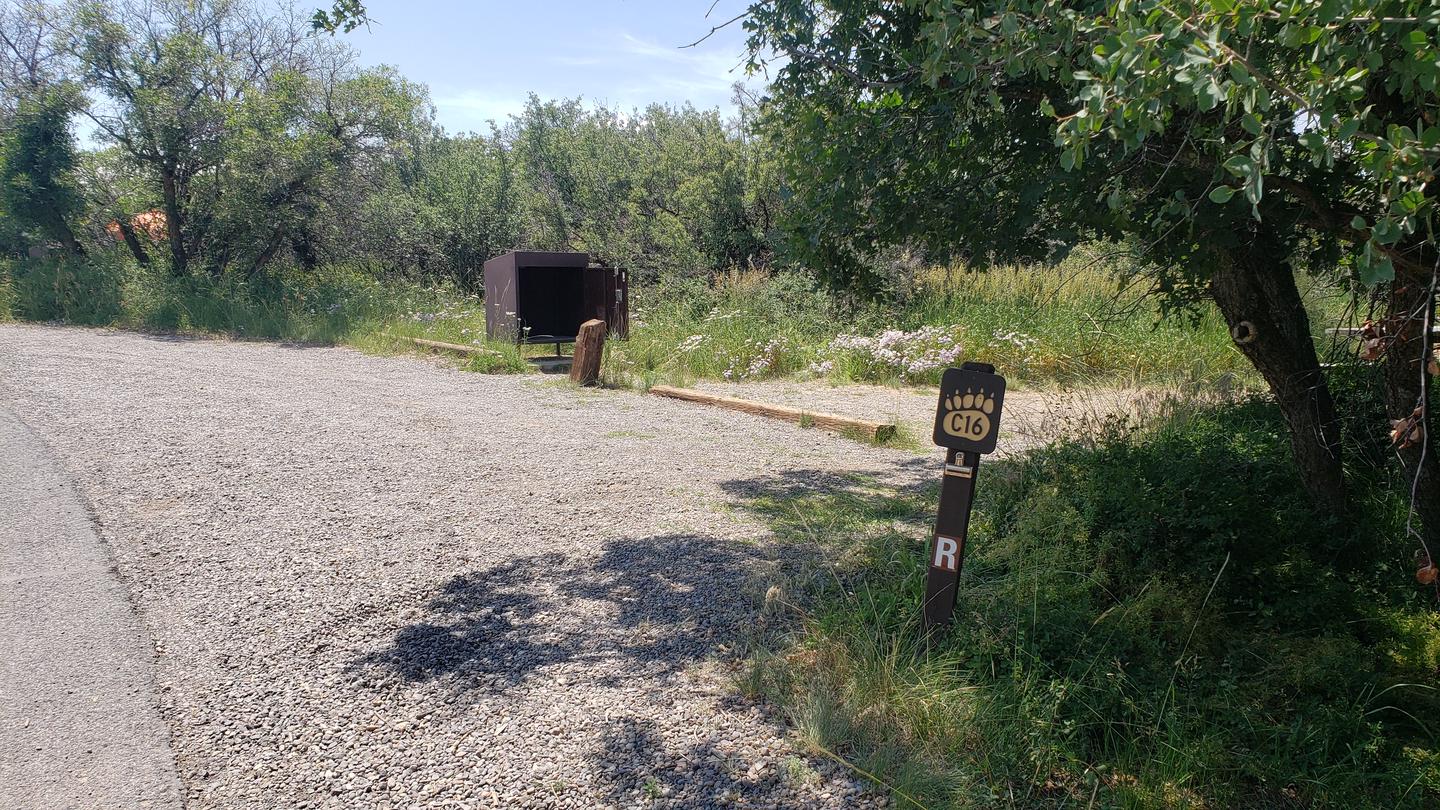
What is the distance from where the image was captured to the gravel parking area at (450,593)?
3.00 meters

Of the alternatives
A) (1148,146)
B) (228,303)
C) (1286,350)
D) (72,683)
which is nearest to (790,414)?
(1286,350)

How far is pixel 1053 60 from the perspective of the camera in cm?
274

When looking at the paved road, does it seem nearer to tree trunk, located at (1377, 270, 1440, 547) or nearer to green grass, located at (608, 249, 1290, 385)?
tree trunk, located at (1377, 270, 1440, 547)

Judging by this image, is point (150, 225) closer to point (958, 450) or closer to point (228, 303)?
point (228, 303)

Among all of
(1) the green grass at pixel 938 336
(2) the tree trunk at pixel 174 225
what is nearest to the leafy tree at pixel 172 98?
(2) the tree trunk at pixel 174 225

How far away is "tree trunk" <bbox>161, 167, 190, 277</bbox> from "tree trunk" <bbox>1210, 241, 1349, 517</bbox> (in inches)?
765

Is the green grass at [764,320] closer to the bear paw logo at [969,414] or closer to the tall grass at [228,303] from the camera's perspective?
the tall grass at [228,303]

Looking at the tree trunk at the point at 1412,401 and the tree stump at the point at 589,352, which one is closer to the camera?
the tree trunk at the point at 1412,401

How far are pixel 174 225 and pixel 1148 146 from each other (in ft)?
65.2

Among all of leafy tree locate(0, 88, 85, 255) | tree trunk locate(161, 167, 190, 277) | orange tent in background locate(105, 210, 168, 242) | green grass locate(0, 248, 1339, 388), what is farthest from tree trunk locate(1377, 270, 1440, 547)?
orange tent in background locate(105, 210, 168, 242)

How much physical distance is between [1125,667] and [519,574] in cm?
274

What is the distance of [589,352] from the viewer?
1123 centimetres

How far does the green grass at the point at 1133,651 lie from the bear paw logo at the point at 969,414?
749 millimetres

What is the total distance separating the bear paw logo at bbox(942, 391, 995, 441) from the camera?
3.56 m
